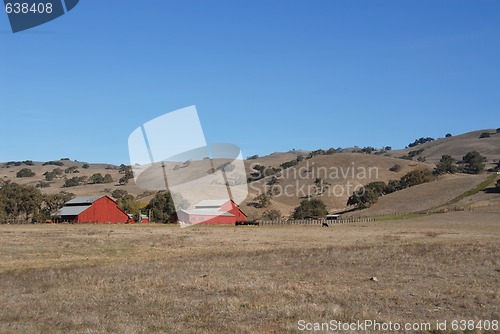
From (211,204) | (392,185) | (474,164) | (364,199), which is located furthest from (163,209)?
(474,164)

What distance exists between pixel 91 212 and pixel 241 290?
78968 mm

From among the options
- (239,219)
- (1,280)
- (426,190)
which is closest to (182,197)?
(239,219)

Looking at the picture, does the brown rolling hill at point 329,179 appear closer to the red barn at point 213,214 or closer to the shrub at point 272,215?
the shrub at point 272,215

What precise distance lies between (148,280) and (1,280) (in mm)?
5980

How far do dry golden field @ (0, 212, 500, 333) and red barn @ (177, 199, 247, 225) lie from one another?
6139 cm

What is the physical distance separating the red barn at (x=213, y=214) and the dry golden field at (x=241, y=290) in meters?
61.4

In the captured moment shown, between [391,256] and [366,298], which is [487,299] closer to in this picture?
[366,298]

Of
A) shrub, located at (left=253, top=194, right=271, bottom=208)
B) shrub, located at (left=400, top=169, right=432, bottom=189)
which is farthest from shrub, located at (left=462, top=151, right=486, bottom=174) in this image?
shrub, located at (left=253, top=194, right=271, bottom=208)

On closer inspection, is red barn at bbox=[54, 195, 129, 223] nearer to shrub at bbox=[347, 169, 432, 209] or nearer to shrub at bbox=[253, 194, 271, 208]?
shrub at bbox=[253, 194, 271, 208]

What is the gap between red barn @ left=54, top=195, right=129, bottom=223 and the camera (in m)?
91.0

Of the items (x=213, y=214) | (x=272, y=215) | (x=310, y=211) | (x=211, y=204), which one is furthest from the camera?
(x=272, y=215)

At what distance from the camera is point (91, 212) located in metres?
91.9

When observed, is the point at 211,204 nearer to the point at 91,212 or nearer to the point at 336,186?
the point at 91,212

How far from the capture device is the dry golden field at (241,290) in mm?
13180
